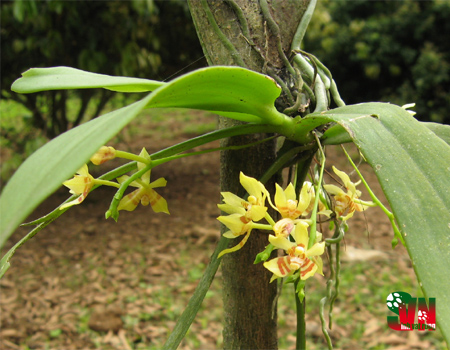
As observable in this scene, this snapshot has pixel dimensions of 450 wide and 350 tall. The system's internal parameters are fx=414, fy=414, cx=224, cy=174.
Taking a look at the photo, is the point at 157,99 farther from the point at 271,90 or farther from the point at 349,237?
the point at 349,237

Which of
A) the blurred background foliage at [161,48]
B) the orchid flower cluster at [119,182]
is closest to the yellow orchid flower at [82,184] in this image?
the orchid flower cluster at [119,182]

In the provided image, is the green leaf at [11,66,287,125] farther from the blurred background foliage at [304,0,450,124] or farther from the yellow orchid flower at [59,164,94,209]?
the blurred background foliage at [304,0,450,124]

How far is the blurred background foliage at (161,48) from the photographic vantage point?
1.95 meters

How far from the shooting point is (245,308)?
20.5 inches

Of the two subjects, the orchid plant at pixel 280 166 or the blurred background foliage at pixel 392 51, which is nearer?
the orchid plant at pixel 280 166

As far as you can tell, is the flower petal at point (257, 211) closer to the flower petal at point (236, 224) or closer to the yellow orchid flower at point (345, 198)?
the flower petal at point (236, 224)

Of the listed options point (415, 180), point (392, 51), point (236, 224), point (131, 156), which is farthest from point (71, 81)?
point (392, 51)

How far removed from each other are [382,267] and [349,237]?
1.00 ft

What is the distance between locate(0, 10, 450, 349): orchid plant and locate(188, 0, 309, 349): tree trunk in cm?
4

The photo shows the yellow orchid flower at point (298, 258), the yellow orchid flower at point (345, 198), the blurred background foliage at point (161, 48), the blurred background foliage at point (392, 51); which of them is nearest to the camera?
the yellow orchid flower at point (298, 258)

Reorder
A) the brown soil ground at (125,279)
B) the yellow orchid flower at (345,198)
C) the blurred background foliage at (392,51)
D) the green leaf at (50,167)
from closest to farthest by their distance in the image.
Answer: the green leaf at (50,167)
the yellow orchid flower at (345,198)
the brown soil ground at (125,279)
the blurred background foliage at (392,51)

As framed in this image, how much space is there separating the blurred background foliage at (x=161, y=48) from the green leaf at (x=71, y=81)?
515 mm

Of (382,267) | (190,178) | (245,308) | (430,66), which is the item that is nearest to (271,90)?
(245,308)

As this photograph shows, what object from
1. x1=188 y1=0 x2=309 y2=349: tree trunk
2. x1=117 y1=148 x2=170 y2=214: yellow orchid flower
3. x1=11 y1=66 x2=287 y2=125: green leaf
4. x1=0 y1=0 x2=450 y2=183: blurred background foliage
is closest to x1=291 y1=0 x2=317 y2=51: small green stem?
x1=188 y1=0 x2=309 y2=349: tree trunk
